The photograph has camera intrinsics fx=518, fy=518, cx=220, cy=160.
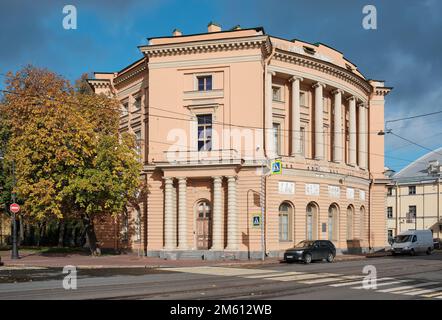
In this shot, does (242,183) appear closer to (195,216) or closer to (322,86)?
(195,216)

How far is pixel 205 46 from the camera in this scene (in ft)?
123

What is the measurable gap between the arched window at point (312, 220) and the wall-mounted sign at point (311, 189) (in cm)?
93

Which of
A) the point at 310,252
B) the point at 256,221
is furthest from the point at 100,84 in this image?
the point at 310,252

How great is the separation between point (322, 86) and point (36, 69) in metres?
23.2

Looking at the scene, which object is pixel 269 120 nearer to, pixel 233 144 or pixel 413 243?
pixel 233 144

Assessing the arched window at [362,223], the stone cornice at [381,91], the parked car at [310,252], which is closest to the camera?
the parked car at [310,252]

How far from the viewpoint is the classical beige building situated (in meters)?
70.1

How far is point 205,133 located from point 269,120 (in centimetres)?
483

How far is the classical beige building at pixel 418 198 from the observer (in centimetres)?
7006

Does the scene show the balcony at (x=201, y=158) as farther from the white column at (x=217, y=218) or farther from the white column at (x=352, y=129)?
the white column at (x=352, y=129)

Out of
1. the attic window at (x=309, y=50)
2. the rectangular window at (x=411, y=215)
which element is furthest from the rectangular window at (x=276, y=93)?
the rectangular window at (x=411, y=215)

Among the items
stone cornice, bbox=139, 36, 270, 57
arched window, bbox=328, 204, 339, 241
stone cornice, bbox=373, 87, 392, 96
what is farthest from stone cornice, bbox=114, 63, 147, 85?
stone cornice, bbox=373, 87, 392, 96

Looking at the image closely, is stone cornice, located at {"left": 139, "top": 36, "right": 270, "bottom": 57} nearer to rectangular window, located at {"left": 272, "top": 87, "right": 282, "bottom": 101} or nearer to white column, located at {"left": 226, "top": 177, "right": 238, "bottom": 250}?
rectangular window, located at {"left": 272, "top": 87, "right": 282, "bottom": 101}

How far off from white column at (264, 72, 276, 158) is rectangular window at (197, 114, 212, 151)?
4.09m
